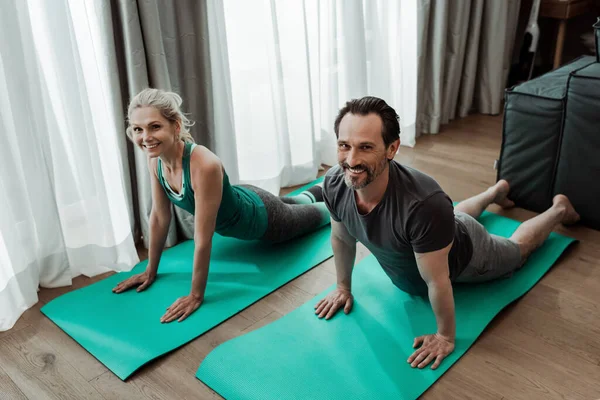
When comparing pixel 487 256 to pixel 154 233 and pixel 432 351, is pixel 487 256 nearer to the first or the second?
pixel 432 351

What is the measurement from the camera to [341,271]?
197cm

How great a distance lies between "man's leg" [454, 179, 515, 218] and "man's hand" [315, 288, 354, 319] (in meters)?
0.64

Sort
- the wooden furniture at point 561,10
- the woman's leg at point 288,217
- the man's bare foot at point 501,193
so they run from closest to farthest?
the woman's leg at point 288,217 → the man's bare foot at point 501,193 → the wooden furniture at point 561,10

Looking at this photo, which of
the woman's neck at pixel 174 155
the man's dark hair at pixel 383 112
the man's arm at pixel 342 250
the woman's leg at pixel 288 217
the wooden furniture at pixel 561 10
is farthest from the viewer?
the wooden furniture at pixel 561 10

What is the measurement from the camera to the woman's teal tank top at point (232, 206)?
2.03 meters

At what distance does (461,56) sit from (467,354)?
219cm

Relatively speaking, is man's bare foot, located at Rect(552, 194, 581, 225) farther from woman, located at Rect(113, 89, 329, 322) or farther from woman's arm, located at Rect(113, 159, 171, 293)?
woman's arm, located at Rect(113, 159, 171, 293)

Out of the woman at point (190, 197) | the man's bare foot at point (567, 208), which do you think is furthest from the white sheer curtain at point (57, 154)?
the man's bare foot at point (567, 208)

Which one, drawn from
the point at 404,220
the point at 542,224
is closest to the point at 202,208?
the point at 404,220

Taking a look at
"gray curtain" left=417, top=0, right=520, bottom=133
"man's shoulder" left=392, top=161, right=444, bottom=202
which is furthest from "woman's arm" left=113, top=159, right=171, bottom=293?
"gray curtain" left=417, top=0, right=520, bottom=133

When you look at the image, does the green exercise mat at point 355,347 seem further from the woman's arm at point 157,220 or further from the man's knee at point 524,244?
the woman's arm at point 157,220

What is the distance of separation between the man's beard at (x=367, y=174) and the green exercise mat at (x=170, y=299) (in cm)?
73

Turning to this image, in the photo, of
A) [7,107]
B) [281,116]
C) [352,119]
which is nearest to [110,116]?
[7,107]

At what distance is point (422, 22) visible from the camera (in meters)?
3.23
